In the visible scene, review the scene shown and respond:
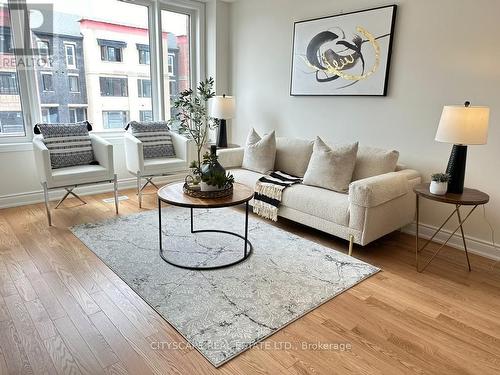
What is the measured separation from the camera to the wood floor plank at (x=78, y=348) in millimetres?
1635

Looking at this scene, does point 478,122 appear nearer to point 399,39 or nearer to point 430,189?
point 430,189

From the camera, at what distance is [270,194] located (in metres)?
3.36

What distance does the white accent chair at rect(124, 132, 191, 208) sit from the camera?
390 centimetres

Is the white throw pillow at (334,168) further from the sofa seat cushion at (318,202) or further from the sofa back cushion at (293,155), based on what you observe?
the sofa back cushion at (293,155)

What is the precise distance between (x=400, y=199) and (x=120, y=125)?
142 inches

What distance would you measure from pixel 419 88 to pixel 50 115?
4006 millimetres

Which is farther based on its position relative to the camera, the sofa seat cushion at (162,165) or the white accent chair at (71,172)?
the sofa seat cushion at (162,165)

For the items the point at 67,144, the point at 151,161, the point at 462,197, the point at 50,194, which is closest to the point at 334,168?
the point at 462,197

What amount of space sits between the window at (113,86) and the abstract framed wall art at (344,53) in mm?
2223

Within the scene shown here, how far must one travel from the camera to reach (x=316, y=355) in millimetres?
1763

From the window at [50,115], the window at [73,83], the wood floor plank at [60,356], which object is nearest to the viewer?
the wood floor plank at [60,356]

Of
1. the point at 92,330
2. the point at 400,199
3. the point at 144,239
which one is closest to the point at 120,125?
the point at 144,239

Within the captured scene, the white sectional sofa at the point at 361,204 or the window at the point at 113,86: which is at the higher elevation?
the window at the point at 113,86

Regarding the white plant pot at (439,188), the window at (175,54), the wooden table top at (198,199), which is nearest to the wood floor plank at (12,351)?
the wooden table top at (198,199)
